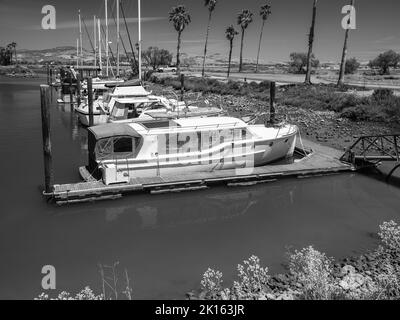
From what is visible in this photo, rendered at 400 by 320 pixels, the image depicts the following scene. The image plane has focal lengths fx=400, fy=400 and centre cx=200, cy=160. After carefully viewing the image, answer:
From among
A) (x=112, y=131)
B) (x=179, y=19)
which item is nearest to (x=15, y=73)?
(x=179, y=19)

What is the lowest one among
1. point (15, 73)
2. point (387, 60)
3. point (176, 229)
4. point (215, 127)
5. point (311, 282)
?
point (176, 229)

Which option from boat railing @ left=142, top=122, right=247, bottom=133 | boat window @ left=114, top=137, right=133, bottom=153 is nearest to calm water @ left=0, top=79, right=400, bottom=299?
boat window @ left=114, top=137, right=133, bottom=153

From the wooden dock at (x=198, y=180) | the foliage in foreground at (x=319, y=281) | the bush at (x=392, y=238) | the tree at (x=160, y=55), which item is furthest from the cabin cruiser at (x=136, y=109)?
the tree at (x=160, y=55)

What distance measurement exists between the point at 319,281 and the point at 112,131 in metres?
10.5

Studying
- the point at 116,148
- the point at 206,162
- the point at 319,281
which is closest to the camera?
the point at 319,281

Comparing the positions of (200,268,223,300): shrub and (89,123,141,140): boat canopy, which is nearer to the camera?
(200,268,223,300): shrub

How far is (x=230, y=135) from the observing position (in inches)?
698

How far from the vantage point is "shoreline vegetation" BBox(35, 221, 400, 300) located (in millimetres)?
7994

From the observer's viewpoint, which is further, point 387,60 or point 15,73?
point 15,73

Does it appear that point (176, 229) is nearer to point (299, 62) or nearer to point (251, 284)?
point (251, 284)

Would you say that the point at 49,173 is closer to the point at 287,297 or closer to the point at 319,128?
the point at 287,297

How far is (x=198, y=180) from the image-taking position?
16.3 meters

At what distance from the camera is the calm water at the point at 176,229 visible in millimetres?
10734

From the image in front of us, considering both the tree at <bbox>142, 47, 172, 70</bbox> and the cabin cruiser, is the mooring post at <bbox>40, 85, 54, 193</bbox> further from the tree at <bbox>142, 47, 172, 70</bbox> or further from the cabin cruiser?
the tree at <bbox>142, 47, 172, 70</bbox>
